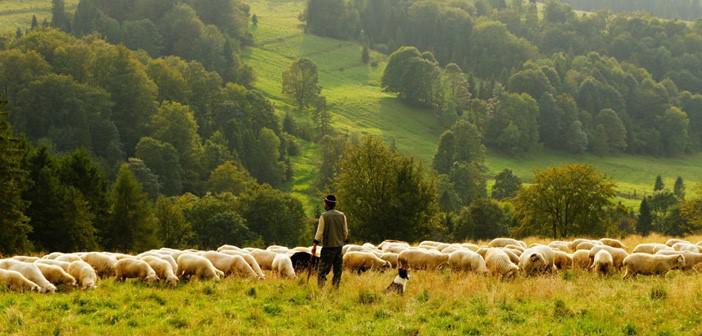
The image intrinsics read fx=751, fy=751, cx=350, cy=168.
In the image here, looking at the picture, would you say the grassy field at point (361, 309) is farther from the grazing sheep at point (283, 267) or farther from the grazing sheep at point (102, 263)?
the grazing sheep at point (283, 267)

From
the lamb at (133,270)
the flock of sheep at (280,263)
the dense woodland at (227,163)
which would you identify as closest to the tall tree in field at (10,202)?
the dense woodland at (227,163)

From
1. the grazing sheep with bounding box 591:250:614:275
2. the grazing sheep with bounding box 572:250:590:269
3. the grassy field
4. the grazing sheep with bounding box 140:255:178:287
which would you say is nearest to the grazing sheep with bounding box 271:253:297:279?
the grassy field

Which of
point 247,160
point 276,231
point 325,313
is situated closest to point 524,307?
point 325,313

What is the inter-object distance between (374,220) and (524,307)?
48.1 m

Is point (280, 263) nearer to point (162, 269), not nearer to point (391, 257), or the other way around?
point (162, 269)

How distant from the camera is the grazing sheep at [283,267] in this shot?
22.9 m

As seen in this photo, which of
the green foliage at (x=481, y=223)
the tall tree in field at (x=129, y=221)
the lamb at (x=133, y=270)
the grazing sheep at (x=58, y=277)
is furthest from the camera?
the green foliage at (x=481, y=223)

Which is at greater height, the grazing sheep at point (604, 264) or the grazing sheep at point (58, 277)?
the grazing sheep at point (604, 264)

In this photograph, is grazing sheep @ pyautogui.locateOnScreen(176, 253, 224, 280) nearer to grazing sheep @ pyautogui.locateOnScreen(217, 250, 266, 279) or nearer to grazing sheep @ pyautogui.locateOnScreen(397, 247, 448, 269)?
grazing sheep @ pyautogui.locateOnScreen(217, 250, 266, 279)

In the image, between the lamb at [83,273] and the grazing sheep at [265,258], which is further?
the grazing sheep at [265,258]

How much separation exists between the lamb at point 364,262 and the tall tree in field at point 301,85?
160 metres

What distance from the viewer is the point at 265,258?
2483 centimetres

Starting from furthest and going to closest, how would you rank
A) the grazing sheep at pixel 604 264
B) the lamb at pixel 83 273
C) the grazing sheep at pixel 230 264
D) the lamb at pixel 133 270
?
the grazing sheep at pixel 604 264 → the grazing sheep at pixel 230 264 → the lamb at pixel 133 270 → the lamb at pixel 83 273

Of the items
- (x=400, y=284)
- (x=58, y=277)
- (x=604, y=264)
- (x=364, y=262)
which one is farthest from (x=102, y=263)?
(x=604, y=264)
